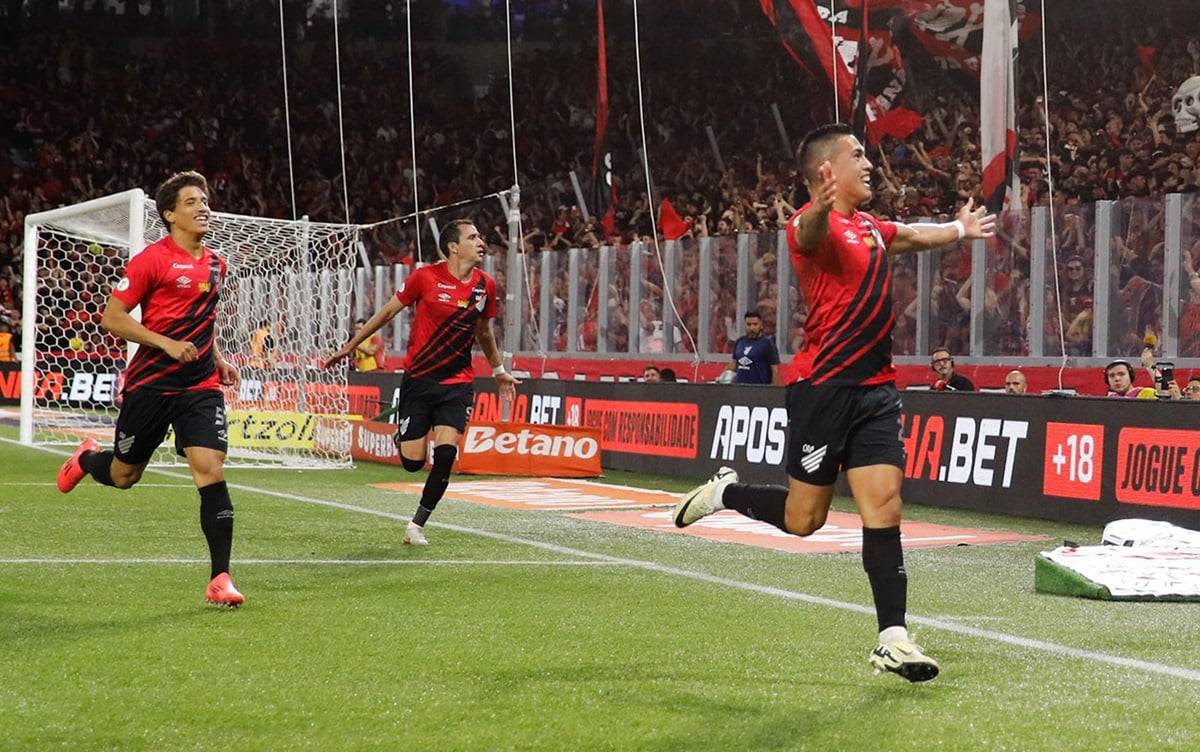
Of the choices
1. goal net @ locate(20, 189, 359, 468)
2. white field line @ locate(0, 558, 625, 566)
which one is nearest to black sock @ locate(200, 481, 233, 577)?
white field line @ locate(0, 558, 625, 566)

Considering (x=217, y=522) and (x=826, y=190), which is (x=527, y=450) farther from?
(x=826, y=190)

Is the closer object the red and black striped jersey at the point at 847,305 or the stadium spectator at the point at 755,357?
the red and black striped jersey at the point at 847,305

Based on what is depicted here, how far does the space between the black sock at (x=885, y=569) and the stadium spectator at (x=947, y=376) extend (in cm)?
972

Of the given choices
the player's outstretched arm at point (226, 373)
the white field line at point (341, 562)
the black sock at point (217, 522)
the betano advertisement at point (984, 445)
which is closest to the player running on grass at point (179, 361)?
the black sock at point (217, 522)

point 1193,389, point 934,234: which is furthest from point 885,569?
point 1193,389

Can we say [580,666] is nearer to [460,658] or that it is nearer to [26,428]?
[460,658]

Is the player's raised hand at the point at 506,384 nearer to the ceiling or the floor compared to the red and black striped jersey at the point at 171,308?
nearer to the floor

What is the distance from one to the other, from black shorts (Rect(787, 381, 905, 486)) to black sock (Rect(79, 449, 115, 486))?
412cm

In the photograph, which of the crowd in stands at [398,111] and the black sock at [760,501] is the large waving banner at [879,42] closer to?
the crowd in stands at [398,111]

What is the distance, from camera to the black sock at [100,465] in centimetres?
852

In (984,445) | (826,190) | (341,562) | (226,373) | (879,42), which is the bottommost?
(341,562)

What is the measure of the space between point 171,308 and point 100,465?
1.30m

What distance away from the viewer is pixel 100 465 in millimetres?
8617

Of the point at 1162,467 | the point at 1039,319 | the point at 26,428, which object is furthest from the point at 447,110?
the point at 1162,467
